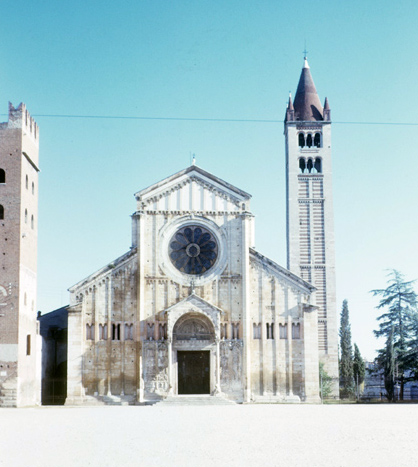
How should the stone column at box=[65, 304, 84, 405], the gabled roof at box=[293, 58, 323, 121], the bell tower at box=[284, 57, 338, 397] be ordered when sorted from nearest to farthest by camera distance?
the stone column at box=[65, 304, 84, 405] < the bell tower at box=[284, 57, 338, 397] < the gabled roof at box=[293, 58, 323, 121]

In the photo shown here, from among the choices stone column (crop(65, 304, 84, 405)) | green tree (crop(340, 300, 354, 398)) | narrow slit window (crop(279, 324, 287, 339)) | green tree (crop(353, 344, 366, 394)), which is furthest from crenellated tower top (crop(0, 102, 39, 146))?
green tree (crop(353, 344, 366, 394))

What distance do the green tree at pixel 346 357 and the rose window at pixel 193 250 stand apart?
21282 millimetres

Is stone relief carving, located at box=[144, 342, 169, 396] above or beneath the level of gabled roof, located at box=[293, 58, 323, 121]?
beneath

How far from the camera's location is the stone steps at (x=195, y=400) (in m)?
42.6

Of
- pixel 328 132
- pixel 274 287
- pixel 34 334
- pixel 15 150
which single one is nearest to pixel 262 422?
pixel 274 287

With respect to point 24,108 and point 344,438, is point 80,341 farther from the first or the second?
point 344,438

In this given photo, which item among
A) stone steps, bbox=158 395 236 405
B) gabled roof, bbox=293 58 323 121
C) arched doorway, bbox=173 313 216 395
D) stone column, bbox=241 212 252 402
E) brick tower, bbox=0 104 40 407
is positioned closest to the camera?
brick tower, bbox=0 104 40 407

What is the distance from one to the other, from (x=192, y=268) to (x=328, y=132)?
21.7 metres

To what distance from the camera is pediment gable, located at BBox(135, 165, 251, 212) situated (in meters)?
46.2

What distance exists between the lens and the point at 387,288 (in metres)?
54.6

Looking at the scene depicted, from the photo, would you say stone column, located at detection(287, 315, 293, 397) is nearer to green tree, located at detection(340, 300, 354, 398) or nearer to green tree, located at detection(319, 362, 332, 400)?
green tree, located at detection(319, 362, 332, 400)

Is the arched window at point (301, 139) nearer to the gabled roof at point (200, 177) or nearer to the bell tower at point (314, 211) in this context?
the bell tower at point (314, 211)

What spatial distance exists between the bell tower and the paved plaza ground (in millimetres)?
22993

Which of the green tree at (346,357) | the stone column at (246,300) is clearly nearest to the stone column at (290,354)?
the stone column at (246,300)
